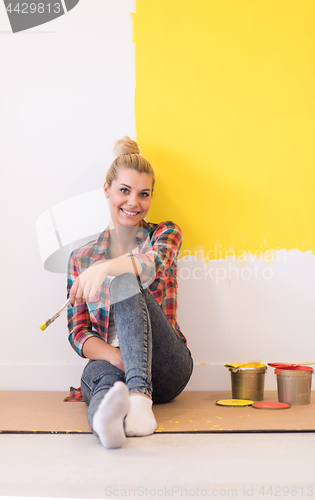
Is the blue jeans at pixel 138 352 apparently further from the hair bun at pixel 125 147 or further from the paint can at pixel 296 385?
the hair bun at pixel 125 147

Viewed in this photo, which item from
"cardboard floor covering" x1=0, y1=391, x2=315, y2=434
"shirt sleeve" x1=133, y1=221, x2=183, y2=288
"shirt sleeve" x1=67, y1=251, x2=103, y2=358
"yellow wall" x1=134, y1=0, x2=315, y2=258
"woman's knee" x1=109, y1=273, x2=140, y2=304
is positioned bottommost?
"cardboard floor covering" x1=0, y1=391, x2=315, y2=434

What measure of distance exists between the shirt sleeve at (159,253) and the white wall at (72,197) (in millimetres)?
325

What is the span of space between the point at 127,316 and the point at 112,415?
31 cm

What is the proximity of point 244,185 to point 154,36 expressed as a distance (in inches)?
29.6

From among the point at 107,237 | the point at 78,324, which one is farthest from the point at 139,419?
the point at 107,237

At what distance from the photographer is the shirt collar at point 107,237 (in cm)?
158

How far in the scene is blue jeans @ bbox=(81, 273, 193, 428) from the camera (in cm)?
109

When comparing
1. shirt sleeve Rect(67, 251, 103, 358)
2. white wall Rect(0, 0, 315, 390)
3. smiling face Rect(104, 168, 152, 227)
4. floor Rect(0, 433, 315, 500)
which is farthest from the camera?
white wall Rect(0, 0, 315, 390)

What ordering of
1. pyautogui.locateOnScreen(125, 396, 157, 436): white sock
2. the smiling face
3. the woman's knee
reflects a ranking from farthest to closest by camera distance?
1. the smiling face
2. the woman's knee
3. pyautogui.locateOnScreen(125, 396, 157, 436): white sock

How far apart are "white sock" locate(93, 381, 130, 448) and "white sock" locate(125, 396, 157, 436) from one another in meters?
0.08

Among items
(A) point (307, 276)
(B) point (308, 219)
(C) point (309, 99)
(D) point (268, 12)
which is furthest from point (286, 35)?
(A) point (307, 276)

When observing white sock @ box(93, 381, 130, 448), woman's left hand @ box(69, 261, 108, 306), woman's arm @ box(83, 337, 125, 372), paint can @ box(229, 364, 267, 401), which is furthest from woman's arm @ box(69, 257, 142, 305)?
paint can @ box(229, 364, 267, 401)

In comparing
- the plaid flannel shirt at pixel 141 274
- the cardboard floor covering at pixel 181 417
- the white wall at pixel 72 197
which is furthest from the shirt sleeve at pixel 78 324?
the white wall at pixel 72 197

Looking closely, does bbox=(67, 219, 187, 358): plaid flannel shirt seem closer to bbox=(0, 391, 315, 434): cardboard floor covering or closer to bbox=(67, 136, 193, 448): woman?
bbox=(67, 136, 193, 448): woman
